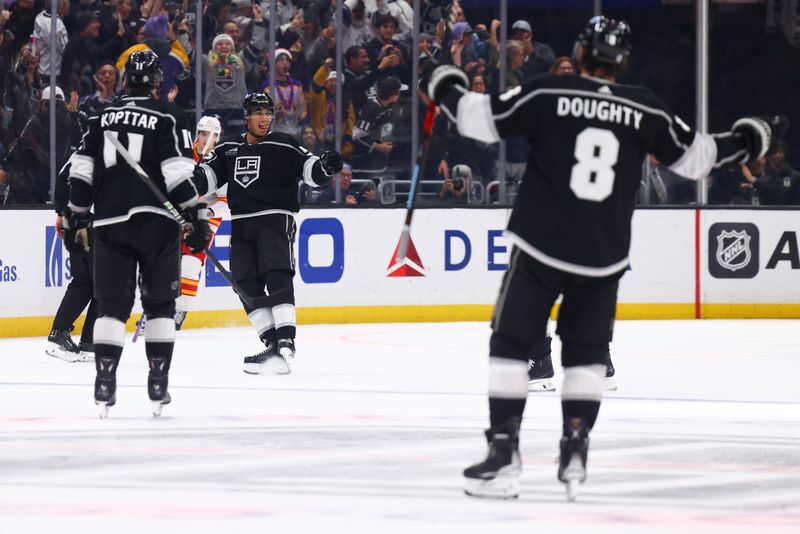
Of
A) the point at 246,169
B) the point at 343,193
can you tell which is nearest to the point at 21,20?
the point at 343,193

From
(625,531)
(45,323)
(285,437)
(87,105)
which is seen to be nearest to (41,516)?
(625,531)

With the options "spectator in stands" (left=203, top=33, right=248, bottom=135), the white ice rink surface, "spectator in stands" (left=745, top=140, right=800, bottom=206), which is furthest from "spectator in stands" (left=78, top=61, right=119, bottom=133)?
"spectator in stands" (left=745, top=140, right=800, bottom=206)

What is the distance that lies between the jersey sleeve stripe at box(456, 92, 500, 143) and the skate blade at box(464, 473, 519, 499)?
904 millimetres

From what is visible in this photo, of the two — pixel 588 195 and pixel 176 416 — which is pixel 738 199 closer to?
pixel 176 416

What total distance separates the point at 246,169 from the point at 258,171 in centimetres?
7

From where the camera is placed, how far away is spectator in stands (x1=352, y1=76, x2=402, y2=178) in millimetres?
13102

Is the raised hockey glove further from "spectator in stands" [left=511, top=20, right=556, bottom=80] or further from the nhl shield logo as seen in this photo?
"spectator in stands" [left=511, top=20, right=556, bottom=80]

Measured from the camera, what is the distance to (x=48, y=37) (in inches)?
467

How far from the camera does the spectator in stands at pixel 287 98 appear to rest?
12750mm

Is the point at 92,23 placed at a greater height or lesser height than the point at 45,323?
greater

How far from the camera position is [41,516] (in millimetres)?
3873

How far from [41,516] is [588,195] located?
1647 mm

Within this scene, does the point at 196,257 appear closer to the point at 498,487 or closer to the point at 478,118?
the point at 478,118

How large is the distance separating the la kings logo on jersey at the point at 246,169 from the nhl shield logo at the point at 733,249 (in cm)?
596
